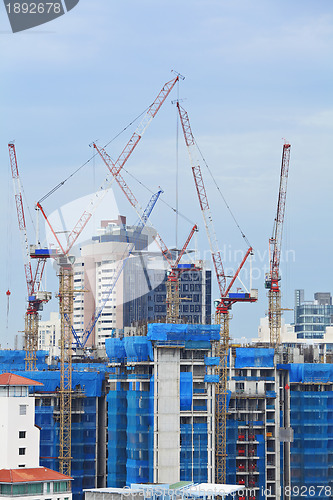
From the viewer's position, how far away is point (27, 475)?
128375 millimetres

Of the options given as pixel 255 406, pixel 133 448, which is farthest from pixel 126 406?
pixel 255 406

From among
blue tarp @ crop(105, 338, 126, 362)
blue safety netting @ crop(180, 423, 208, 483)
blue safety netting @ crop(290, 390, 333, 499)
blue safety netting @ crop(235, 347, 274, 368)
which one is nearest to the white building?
blue safety netting @ crop(180, 423, 208, 483)

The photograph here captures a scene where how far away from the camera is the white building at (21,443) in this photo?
128m

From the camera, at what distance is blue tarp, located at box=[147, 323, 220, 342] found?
158 metres

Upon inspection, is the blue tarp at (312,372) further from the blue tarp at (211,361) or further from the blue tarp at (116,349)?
the blue tarp at (116,349)

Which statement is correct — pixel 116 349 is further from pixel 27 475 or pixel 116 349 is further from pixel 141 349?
pixel 27 475

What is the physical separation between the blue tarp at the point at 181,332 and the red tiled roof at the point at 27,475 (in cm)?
3124

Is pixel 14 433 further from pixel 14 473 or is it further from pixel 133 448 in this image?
pixel 133 448

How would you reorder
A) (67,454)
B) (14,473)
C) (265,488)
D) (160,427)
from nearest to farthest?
(14,473) < (160,427) < (67,454) < (265,488)

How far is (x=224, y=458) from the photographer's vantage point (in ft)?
555

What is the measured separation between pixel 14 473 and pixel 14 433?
A: 8705mm

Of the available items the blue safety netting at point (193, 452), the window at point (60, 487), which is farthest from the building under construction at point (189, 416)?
the window at point (60, 487)

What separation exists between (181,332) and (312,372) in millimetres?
35506

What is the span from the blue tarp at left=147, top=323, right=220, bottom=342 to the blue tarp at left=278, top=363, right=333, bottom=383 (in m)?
28.7
